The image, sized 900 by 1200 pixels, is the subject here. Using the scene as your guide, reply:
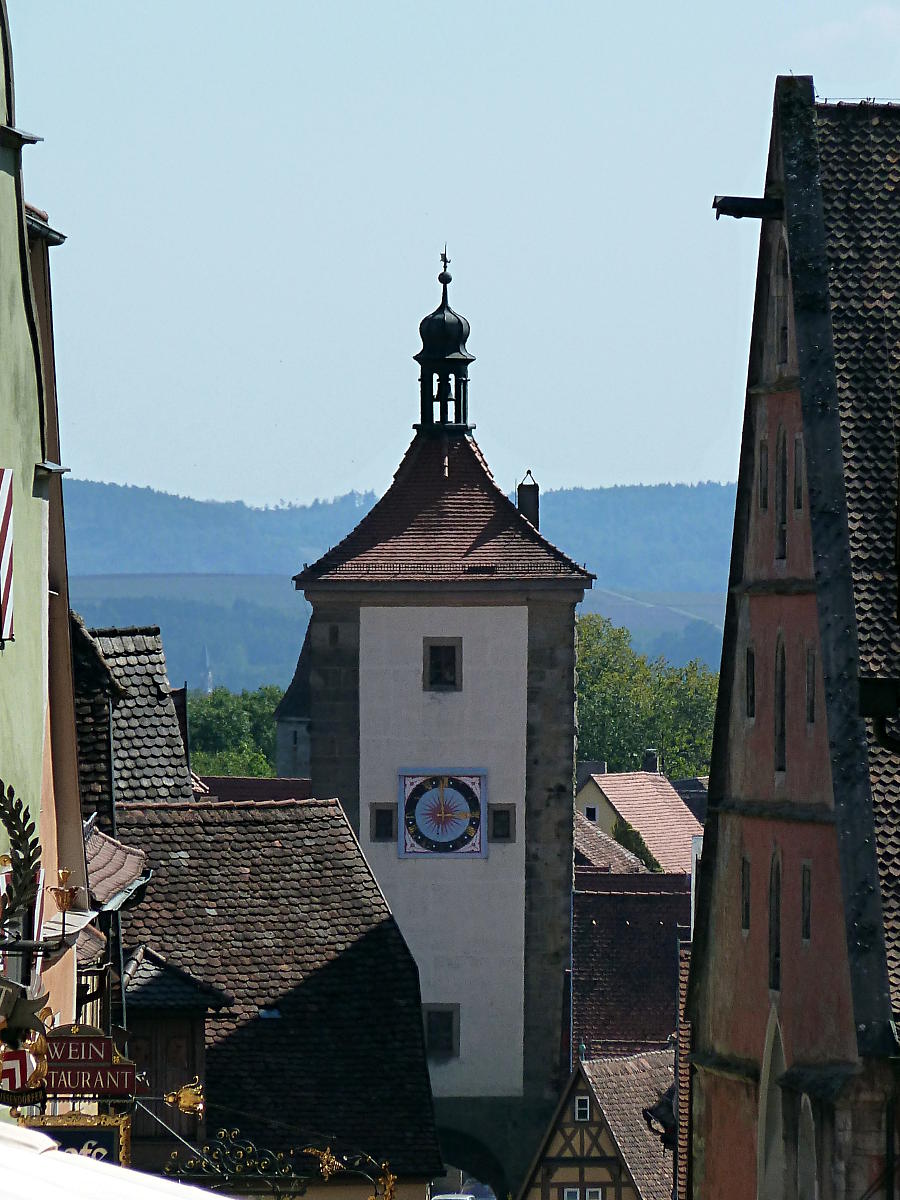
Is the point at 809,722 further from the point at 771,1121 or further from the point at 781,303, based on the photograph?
the point at 781,303

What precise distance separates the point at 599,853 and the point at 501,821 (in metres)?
28.9

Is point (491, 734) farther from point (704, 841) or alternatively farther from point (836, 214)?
point (836, 214)

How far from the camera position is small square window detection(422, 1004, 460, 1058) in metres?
56.2

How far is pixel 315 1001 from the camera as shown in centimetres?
3078

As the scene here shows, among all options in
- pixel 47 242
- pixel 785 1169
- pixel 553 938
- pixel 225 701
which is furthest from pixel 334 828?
pixel 225 701

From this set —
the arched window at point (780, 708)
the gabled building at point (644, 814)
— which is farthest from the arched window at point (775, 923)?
the gabled building at point (644, 814)

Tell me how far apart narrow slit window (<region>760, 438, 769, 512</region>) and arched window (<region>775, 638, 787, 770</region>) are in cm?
144

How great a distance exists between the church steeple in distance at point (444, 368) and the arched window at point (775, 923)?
118ft

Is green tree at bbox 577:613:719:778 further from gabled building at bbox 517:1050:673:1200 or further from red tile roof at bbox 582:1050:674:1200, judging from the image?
gabled building at bbox 517:1050:673:1200

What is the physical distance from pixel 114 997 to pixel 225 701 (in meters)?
137

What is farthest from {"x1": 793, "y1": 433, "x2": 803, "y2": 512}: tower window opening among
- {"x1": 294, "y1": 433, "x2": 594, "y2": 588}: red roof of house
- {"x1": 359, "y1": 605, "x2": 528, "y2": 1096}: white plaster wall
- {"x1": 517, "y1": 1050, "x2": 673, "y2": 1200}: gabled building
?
{"x1": 359, "y1": 605, "x2": 528, "y2": 1096}: white plaster wall

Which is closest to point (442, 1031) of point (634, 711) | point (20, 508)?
point (20, 508)

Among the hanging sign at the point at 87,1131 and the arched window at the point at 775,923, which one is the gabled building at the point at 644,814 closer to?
the arched window at the point at 775,923

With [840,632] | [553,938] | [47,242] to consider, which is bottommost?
[553,938]
